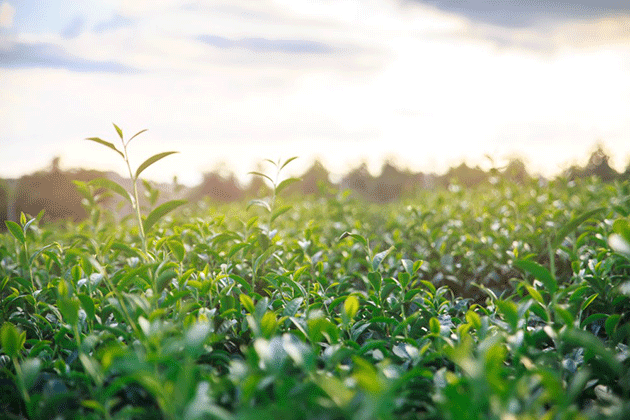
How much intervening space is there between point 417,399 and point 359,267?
262cm

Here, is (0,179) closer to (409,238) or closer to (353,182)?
(409,238)

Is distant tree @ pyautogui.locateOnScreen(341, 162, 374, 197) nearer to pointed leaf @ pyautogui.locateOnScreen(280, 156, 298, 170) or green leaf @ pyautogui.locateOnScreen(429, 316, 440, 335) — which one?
pointed leaf @ pyautogui.locateOnScreen(280, 156, 298, 170)

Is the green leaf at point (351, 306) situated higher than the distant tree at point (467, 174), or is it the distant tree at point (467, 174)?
the distant tree at point (467, 174)

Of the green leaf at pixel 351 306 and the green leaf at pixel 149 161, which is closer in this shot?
the green leaf at pixel 351 306

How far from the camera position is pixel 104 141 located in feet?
5.96

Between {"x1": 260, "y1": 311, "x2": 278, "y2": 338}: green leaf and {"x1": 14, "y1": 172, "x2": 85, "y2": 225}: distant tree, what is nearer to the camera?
{"x1": 260, "y1": 311, "x2": 278, "y2": 338}: green leaf

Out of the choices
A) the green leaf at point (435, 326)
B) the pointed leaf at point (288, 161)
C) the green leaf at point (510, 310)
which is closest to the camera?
the green leaf at point (510, 310)

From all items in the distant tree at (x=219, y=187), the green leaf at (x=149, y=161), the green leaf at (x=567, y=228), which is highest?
the green leaf at (x=149, y=161)

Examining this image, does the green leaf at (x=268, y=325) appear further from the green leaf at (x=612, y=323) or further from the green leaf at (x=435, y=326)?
the green leaf at (x=612, y=323)

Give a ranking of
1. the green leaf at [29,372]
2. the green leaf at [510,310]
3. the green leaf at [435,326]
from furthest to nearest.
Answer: the green leaf at [435,326], the green leaf at [510,310], the green leaf at [29,372]

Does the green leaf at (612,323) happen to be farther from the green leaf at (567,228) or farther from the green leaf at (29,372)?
the green leaf at (29,372)

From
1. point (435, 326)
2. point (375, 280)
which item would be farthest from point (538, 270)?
point (375, 280)

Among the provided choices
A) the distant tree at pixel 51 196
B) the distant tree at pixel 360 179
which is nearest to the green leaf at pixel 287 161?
the distant tree at pixel 51 196

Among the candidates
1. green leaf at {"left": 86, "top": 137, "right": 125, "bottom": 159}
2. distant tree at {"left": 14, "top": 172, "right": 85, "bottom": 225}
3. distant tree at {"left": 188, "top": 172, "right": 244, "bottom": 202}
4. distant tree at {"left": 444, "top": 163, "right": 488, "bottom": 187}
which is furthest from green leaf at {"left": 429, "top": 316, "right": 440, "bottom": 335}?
distant tree at {"left": 188, "top": 172, "right": 244, "bottom": 202}
